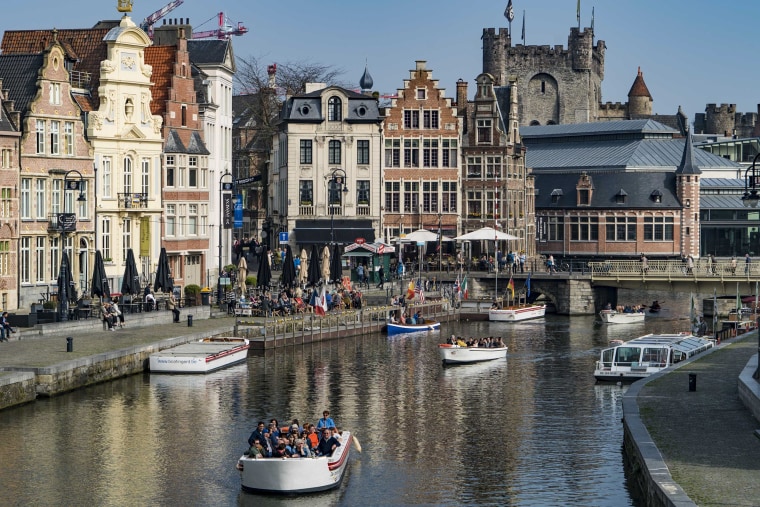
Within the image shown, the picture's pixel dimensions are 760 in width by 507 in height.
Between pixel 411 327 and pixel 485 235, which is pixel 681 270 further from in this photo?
pixel 411 327

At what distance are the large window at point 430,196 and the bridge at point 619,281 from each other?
8.79 meters

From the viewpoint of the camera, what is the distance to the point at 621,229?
12762cm

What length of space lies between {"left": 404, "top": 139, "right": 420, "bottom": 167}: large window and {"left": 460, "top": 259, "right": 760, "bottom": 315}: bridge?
11.2m

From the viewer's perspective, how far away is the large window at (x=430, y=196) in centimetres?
11850

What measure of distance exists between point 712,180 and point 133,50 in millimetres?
67112

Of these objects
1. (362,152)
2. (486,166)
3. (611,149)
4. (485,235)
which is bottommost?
(485,235)

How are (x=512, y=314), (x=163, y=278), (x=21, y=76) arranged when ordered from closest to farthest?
1. (x=21, y=76)
2. (x=163, y=278)
3. (x=512, y=314)

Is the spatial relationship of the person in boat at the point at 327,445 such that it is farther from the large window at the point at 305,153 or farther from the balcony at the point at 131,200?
the large window at the point at 305,153

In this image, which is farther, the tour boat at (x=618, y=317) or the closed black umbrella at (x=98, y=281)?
the tour boat at (x=618, y=317)

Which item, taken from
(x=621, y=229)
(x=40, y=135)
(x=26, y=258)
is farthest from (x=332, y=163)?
(x=26, y=258)

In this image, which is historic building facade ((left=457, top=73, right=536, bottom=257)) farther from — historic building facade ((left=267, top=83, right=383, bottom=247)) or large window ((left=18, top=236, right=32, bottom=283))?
large window ((left=18, top=236, right=32, bottom=283))

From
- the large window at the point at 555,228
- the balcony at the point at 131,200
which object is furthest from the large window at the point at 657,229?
the balcony at the point at 131,200

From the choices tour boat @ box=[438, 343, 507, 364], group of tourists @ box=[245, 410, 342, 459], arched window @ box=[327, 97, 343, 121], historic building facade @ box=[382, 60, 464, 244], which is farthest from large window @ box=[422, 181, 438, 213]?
group of tourists @ box=[245, 410, 342, 459]

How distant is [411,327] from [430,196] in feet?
89.0
